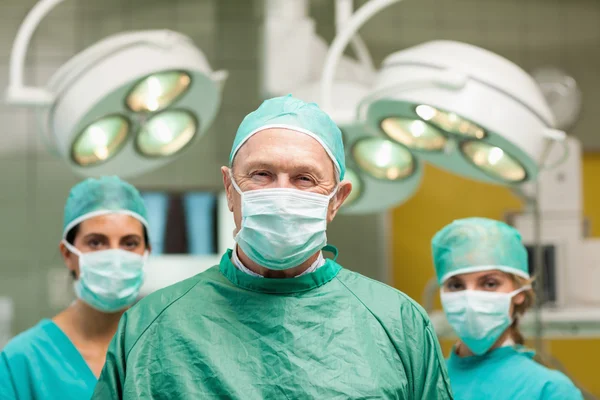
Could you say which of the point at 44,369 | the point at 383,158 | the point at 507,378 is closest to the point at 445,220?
the point at 383,158

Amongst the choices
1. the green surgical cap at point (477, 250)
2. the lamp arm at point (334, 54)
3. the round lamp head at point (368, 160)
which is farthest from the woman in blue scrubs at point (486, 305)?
the lamp arm at point (334, 54)

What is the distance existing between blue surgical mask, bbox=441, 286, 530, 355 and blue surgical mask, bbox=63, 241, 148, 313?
0.80 meters

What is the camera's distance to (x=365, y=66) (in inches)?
120

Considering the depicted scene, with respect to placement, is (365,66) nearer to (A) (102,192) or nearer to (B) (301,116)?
(A) (102,192)

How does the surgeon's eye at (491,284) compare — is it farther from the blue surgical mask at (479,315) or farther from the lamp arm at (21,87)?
the lamp arm at (21,87)

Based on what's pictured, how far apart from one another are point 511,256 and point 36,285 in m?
3.16

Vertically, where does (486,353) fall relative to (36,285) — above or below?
above

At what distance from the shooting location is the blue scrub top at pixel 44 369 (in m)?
1.85

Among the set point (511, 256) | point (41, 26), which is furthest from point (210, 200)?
point (511, 256)

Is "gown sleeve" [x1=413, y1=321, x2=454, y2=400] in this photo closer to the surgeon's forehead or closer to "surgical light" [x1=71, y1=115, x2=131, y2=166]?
the surgeon's forehead

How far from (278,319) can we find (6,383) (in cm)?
86

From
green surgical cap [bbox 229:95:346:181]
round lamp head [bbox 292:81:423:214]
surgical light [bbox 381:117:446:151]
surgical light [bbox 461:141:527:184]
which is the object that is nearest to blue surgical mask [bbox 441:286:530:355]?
surgical light [bbox 461:141:527:184]

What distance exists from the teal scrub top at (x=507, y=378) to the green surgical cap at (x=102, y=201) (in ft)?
3.00

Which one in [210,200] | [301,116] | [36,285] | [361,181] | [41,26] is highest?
[41,26]
